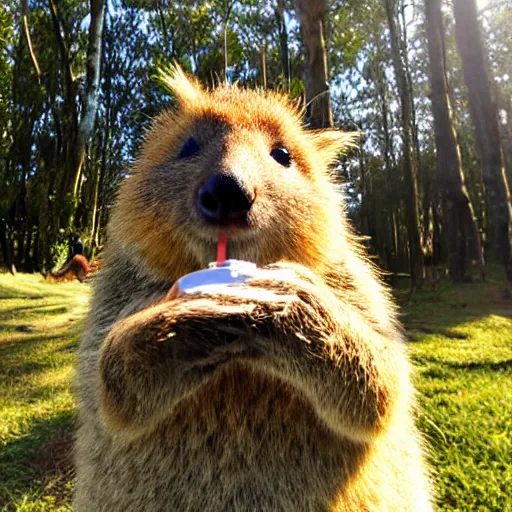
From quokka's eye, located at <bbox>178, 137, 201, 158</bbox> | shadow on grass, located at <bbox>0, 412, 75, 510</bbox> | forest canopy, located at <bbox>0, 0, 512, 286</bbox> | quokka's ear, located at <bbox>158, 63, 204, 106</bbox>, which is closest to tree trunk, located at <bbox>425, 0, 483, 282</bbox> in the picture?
forest canopy, located at <bbox>0, 0, 512, 286</bbox>

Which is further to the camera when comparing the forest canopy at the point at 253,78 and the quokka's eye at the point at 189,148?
the forest canopy at the point at 253,78

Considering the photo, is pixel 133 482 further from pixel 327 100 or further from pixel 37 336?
pixel 37 336

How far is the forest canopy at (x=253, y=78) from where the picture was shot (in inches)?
522

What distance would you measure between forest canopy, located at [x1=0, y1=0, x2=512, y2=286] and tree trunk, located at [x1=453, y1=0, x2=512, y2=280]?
0.11 ft

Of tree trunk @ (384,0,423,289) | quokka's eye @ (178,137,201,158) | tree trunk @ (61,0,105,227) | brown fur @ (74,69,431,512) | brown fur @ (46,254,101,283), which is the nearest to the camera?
brown fur @ (74,69,431,512)

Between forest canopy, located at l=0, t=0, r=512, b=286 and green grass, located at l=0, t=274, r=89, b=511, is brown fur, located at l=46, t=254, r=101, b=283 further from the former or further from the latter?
green grass, located at l=0, t=274, r=89, b=511

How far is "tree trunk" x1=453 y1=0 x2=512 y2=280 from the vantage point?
1285 cm

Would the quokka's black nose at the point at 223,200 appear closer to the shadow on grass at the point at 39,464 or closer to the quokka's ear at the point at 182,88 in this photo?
the quokka's ear at the point at 182,88

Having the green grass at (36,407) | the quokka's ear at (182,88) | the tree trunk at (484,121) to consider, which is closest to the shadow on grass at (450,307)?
the tree trunk at (484,121)

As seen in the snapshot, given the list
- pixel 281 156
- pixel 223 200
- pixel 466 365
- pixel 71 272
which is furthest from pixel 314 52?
pixel 71 272

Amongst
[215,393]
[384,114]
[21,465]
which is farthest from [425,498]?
[384,114]

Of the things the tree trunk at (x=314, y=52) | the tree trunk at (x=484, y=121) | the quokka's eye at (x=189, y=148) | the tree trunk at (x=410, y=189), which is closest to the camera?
the quokka's eye at (x=189, y=148)

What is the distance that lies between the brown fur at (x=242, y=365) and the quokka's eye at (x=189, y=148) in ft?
0.12

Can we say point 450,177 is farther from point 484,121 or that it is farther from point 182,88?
point 182,88
